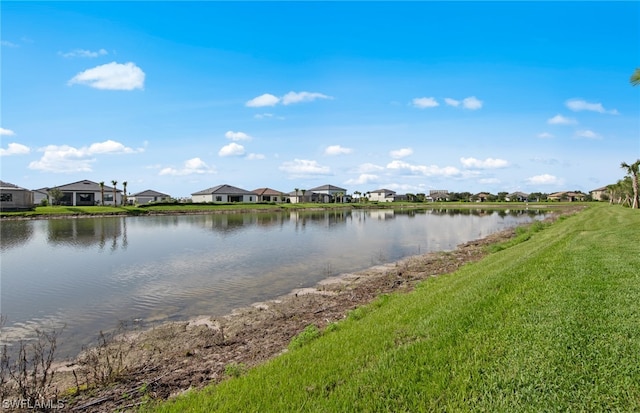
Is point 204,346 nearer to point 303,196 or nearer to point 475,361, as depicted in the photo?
point 475,361

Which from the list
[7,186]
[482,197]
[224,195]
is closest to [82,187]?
[7,186]

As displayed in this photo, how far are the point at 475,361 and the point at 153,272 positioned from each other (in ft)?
61.4

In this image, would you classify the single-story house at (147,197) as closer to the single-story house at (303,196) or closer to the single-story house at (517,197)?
the single-story house at (303,196)

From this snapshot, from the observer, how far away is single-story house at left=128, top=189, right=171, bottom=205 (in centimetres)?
11239

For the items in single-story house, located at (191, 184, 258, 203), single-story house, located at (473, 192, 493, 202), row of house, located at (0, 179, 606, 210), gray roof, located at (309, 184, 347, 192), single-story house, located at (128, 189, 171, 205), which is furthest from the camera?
gray roof, located at (309, 184, 347, 192)

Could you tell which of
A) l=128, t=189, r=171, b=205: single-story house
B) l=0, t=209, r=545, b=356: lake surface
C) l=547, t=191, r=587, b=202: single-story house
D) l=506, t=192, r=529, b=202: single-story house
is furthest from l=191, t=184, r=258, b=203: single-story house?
l=547, t=191, r=587, b=202: single-story house

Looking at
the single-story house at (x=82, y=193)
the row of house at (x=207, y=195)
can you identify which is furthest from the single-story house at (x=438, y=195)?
the single-story house at (x=82, y=193)

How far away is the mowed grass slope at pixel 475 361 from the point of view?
454 cm

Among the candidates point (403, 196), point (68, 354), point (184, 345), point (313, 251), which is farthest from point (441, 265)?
point (403, 196)

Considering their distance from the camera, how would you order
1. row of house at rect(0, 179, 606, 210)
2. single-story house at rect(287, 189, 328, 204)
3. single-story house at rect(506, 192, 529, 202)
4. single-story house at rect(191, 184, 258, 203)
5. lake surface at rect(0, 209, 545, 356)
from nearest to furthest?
lake surface at rect(0, 209, 545, 356), row of house at rect(0, 179, 606, 210), single-story house at rect(191, 184, 258, 203), single-story house at rect(287, 189, 328, 204), single-story house at rect(506, 192, 529, 202)

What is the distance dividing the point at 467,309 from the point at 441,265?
1261 cm

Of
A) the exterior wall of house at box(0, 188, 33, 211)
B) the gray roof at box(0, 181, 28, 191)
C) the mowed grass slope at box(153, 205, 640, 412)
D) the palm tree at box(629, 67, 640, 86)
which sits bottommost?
the mowed grass slope at box(153, 205, 640, 412)

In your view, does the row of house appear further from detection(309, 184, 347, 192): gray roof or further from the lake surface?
the lake surface

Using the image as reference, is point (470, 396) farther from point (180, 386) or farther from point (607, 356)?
point (180, 386)
